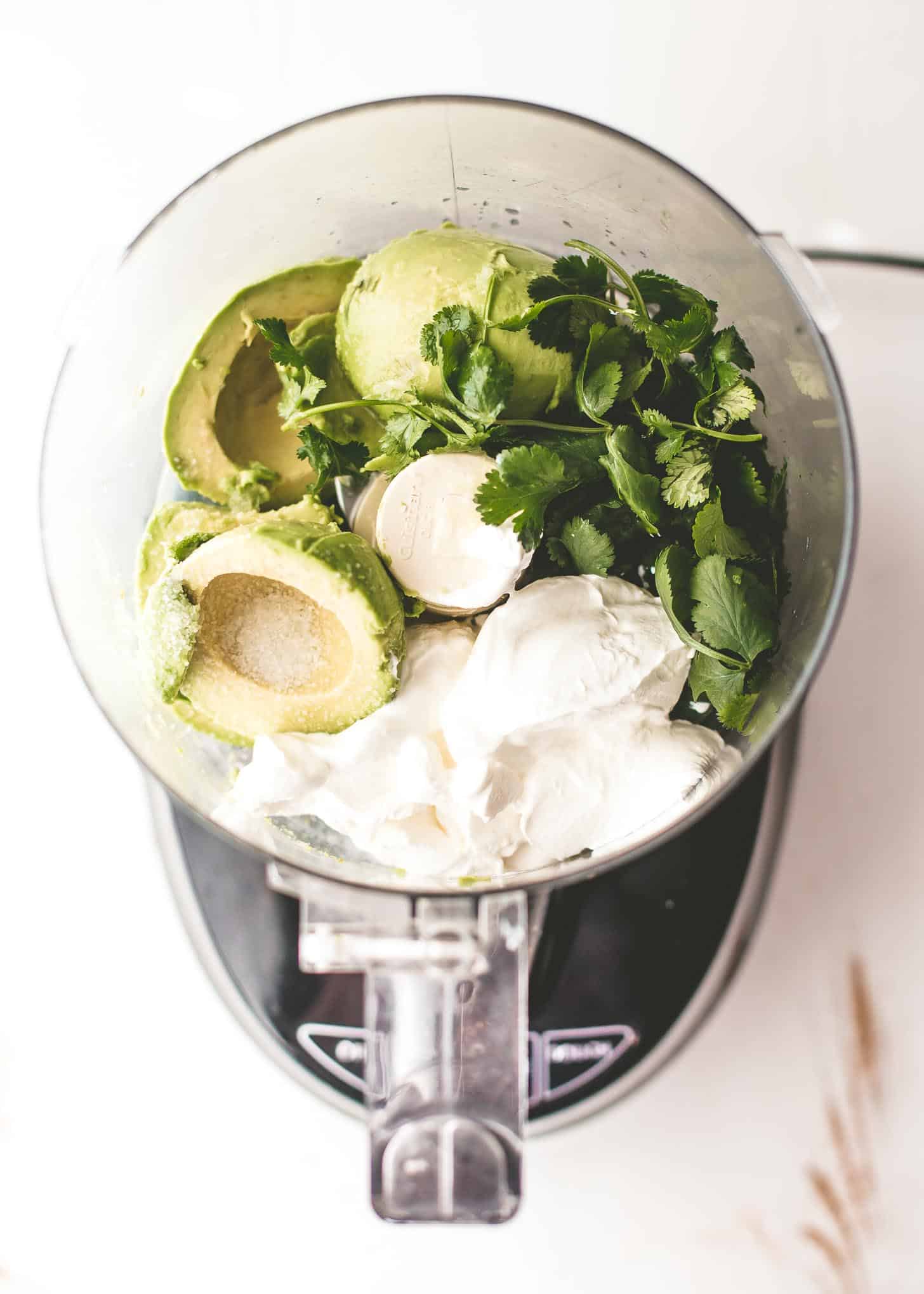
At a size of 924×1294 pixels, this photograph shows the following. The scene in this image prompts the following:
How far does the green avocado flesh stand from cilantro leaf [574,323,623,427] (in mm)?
43

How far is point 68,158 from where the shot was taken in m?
0.97

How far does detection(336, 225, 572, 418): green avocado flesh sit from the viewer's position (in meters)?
0.73

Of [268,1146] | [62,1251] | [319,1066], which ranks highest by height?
[319,1066]

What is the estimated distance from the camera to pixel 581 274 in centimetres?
70

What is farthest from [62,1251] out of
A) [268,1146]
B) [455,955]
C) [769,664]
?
[769,664]

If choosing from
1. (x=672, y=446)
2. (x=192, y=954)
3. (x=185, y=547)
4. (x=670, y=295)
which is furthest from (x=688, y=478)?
(x=192, y=954)

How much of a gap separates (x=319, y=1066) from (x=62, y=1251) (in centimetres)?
34

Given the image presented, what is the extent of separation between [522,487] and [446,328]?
0.13 m

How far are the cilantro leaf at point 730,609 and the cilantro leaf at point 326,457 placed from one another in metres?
0.25

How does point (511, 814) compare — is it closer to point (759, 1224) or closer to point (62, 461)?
point (62, 461)

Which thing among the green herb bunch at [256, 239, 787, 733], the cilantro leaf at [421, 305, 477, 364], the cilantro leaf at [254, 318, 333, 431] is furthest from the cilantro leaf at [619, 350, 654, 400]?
the cilantro leaf at [254, 318, 333, 431]

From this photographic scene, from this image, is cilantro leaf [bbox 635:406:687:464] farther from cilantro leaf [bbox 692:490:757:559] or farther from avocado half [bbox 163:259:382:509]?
avocado half [bbox 163:259:382:509]

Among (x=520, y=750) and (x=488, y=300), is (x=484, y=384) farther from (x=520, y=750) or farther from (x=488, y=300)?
(x=520, y=750)

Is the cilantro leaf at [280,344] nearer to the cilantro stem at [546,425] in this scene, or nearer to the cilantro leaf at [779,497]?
the cilantro stem at [546,425]
